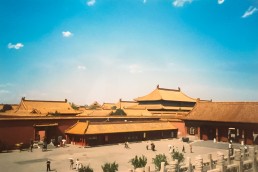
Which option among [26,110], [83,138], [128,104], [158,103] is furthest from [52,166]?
[128,104]

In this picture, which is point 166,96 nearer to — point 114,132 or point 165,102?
point 165,102

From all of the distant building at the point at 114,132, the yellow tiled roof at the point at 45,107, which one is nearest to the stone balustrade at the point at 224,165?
the distant building at the point at 114,132

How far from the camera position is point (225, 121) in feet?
136

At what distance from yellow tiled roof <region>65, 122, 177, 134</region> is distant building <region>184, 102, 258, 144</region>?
18.9ft

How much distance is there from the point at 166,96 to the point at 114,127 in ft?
87.6

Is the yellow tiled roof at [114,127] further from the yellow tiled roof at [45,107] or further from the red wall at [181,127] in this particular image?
the yellow tiled roof at [45,107]

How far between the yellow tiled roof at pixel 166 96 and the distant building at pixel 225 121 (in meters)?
15.3

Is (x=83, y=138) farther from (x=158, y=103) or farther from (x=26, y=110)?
(x=158, y=103)

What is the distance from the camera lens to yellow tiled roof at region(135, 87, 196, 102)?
211ft

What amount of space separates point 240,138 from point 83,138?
24.7 metres

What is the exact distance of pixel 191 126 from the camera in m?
48.2

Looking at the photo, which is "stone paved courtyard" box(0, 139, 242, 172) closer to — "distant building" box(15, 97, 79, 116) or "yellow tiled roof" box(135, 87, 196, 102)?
"distant building" box(15, 97, 79, 116)

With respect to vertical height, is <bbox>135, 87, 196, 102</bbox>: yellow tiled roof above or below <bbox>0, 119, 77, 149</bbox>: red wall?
above

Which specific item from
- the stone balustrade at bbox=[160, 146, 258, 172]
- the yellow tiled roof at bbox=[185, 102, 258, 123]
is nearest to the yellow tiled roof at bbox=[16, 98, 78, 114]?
the yellow tiled roof at bbox=[185, 102, 258, 123]
